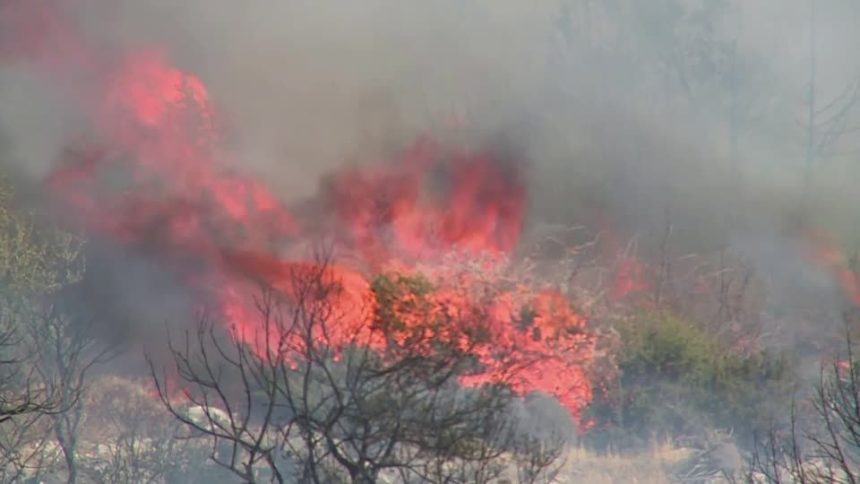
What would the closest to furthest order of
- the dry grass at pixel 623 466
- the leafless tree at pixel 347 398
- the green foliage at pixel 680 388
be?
the leafless tree at pixel 347 398, the dry grass at pixel 623 466, the green foliage at pixel 680 388

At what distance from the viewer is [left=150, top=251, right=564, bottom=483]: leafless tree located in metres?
13.6

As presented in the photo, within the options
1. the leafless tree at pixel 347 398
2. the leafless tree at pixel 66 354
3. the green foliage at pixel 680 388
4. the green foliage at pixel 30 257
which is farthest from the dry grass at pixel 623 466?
the green foliage at pixel 30 257

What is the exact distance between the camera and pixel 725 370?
28047 mm

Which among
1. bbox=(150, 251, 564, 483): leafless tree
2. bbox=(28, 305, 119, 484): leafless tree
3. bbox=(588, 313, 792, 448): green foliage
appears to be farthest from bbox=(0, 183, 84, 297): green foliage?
bbox=(588, 313, 792, 448): green foliage

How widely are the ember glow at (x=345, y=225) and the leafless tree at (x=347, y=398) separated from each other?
132cm

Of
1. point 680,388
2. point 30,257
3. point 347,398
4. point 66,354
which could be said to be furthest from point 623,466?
point 30,257

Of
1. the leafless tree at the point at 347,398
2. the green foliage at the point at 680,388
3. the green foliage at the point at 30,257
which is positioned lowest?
the leafless tree at the point at 347,398

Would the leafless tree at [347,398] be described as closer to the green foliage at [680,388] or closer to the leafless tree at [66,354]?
the leafless tree at [66,354]

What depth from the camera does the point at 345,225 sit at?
30.5 metres

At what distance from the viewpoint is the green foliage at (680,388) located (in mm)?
26703

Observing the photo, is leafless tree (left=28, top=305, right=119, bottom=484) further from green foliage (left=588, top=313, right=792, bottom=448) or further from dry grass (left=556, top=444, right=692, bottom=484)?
green foliage (left=588, top=313, right=792, bottom=448)

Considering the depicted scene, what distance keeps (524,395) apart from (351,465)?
13675 mm

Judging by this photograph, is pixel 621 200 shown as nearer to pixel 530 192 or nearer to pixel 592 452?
pixel 530 192

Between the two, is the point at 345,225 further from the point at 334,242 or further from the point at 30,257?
the point at 30,257
